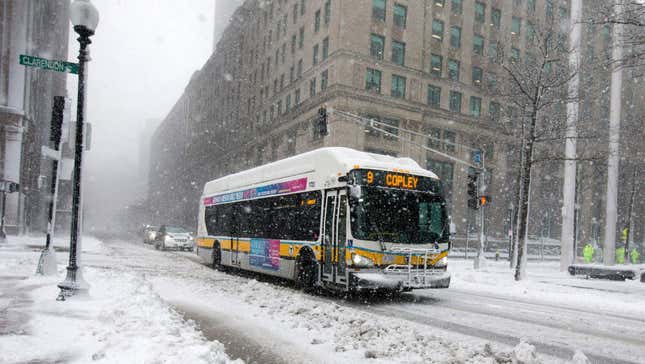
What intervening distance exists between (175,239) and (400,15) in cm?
2659

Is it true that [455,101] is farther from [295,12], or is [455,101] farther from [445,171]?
[295,12]

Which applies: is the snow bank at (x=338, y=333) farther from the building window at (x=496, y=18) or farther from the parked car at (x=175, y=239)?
the building window at (x=496, y=18)

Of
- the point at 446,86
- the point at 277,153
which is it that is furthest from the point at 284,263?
the point at 277,153

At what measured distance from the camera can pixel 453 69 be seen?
159 ft

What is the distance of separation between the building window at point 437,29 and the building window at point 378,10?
18.7 ft

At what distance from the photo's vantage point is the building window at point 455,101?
48.2 m

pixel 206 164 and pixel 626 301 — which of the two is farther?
pixel 206 164

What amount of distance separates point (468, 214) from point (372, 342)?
1749 inches

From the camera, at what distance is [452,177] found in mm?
48750

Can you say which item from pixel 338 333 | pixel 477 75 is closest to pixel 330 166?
pixel 338 333

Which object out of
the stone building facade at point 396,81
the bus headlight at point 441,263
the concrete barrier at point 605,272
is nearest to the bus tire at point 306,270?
the bus headlight at point 441,263

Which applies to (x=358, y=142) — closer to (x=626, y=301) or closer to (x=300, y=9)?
(x=300, y=9)

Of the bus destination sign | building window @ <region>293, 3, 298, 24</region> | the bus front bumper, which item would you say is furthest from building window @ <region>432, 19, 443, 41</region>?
the bus front bumper

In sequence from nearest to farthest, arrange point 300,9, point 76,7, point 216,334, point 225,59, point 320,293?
point 216,334 → point 76,7 → point 320,293 → point 300,9 → point 225,59
